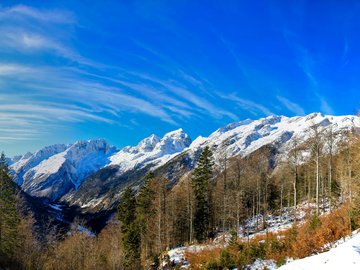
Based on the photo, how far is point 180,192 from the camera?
5925cm

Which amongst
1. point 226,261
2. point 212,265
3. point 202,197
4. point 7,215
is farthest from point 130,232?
point 226,261

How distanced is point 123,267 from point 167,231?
355 inches

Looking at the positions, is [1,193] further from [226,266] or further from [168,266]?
[226,266]

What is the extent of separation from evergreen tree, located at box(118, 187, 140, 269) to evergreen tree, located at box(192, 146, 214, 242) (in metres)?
10.1

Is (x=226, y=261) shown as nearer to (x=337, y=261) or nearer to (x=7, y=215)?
(x=337, y=261)

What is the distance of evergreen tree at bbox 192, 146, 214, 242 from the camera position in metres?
55.9

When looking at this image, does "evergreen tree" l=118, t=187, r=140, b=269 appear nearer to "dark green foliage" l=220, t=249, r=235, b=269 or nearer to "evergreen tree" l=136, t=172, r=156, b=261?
"evergreen tree" l=136, t=172, r=156, b=261

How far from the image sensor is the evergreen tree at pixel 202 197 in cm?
5591

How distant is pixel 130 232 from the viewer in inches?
2234

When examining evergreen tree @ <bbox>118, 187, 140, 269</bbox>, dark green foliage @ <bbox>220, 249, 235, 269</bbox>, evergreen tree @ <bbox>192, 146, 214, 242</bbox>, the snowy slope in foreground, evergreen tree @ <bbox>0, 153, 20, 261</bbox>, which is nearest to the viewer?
the snowy slope in foreground

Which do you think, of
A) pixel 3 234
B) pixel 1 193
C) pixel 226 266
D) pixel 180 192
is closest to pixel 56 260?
pixel 3 234

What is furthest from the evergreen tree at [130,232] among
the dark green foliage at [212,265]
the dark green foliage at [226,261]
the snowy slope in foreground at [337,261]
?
the snowy slope in foreground at [337,261]

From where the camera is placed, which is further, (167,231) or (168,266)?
(167,231)

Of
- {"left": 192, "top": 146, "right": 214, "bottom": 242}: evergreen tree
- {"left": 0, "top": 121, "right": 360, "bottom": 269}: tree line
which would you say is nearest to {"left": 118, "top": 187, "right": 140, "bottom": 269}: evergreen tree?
{"left": 0, "top": 121, "right": 360, "bottom": 269}: tree line
